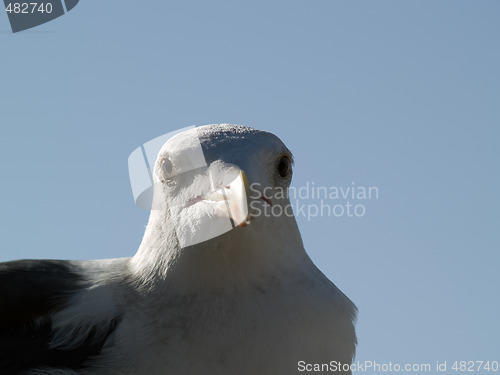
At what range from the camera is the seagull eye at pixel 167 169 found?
447 centimetres

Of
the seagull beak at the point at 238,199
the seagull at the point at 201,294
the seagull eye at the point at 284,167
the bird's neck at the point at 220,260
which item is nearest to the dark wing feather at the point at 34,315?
the seagull at the point at 201,294

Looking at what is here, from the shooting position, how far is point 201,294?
163 inches

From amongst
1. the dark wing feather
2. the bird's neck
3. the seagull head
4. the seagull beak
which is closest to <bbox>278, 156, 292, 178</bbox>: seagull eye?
the seagull head

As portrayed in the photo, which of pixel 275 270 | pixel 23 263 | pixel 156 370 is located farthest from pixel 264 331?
pixel 23 263

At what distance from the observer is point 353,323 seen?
4582 mm

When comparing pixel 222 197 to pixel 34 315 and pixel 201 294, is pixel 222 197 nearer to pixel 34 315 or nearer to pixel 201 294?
pixel 201 294

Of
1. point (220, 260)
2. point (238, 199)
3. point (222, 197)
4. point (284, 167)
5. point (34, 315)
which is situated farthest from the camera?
point (284, 167)

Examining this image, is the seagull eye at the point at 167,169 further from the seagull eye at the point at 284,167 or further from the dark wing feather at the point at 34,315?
the dark wing feather at the point at 34,315

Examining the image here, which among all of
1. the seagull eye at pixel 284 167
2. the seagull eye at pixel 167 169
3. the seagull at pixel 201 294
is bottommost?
the seagull at pixel 201 294

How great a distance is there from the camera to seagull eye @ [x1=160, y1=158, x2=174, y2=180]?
14.7ft

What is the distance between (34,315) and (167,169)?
3.95 ft

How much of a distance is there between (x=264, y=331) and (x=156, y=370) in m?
0.64

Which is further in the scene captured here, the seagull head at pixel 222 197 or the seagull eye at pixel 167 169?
the seagull eye at pixel 167 169

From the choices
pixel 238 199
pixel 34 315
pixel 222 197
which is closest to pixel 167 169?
pixel 222 197
